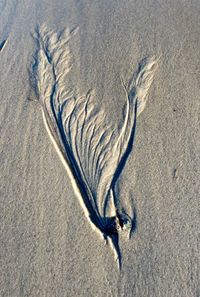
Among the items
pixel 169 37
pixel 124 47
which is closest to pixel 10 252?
pixel 124 47

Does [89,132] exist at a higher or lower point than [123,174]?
higher

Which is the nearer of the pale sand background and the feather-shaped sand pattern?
the pale sand background

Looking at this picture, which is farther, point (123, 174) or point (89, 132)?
point (89, 132)

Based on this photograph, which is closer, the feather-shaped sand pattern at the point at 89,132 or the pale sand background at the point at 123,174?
the pale sand background at the point at 123,174

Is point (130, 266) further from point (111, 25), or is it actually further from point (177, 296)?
point (111, 25)
